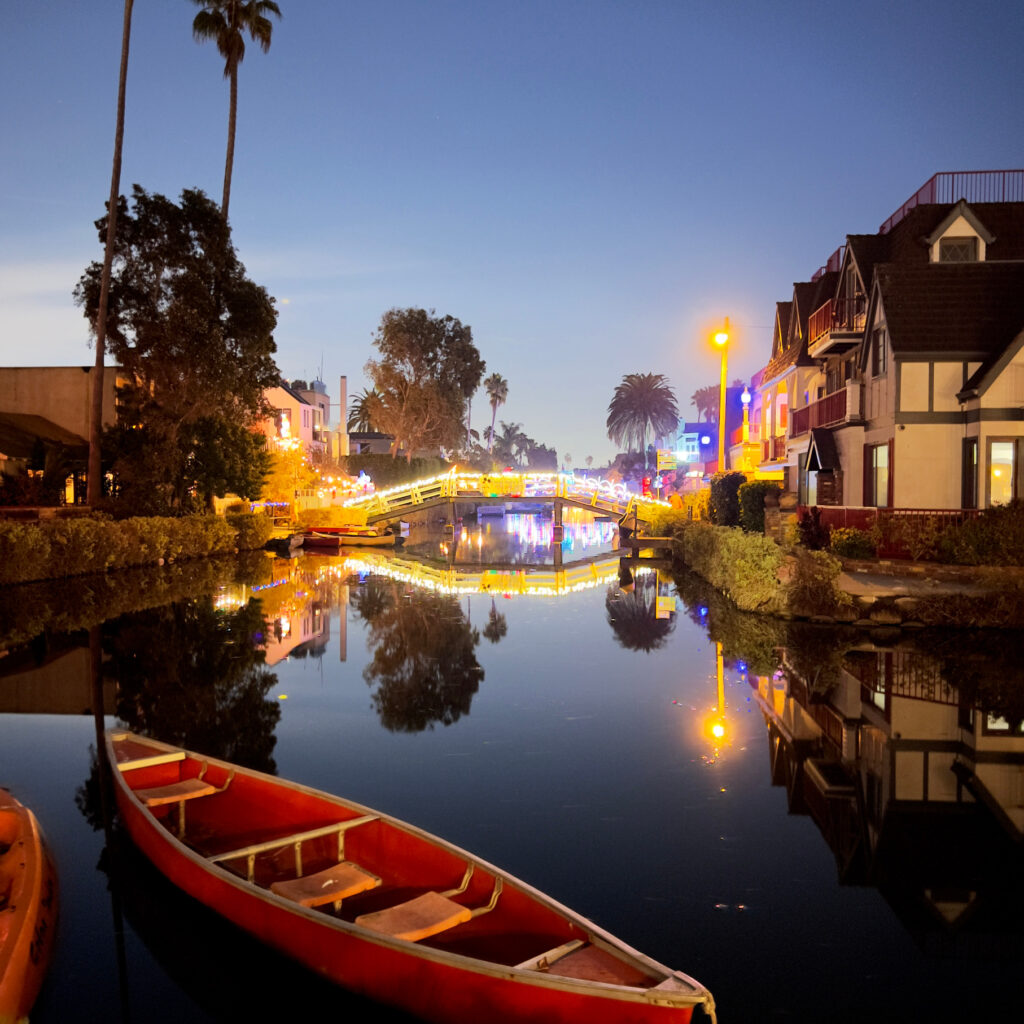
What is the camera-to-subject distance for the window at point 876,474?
91.1 ft

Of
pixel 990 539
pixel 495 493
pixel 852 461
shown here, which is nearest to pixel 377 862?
pixel 990 539

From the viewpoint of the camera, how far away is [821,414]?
32.8m

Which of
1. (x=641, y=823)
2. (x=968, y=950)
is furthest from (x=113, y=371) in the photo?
(x=968, y=950)

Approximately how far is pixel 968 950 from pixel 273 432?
56987mm

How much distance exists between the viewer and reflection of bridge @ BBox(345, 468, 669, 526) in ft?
162

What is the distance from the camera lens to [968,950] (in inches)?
252

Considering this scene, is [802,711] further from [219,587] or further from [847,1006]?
[219,587]

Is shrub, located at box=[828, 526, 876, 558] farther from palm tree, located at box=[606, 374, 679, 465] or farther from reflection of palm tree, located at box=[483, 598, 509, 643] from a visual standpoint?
palm tree, located at box=[606, 374, 679, 465]

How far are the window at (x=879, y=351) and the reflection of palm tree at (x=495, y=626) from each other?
13098 mm

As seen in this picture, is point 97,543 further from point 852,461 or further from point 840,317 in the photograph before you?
point 840,317

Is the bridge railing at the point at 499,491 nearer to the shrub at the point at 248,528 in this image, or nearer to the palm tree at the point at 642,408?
the shrub at the point at 248,528

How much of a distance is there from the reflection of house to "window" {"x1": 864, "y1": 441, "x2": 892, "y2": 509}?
13540 millimetres

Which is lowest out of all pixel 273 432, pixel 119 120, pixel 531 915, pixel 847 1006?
pixel 847 1006

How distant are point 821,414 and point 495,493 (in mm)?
21983
